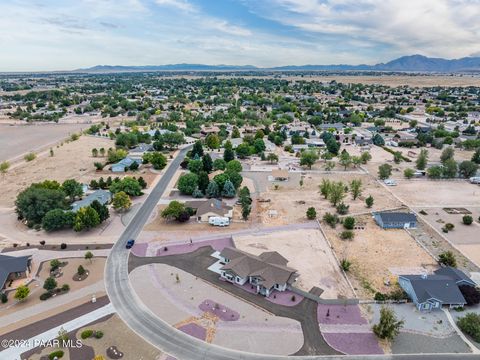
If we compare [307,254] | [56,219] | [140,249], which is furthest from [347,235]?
[56,219]

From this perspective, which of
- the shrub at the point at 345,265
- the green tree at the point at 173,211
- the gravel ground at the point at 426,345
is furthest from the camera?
the green tree at the point at 173,211

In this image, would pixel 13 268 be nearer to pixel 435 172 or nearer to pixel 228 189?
pixel 228 189

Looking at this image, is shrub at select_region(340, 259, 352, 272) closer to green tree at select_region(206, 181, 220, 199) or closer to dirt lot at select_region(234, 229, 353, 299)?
dirt lot at select_region(234, 229, 353, 299)

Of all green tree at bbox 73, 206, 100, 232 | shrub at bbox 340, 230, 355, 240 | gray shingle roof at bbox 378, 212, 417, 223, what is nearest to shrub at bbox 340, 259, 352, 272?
shrub at bbox 340, 230, 355, 240

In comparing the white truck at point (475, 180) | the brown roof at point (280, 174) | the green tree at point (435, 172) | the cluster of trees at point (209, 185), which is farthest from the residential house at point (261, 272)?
the white truck at point (475, 180)

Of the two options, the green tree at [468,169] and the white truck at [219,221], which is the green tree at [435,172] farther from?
the white truck at [219,221]

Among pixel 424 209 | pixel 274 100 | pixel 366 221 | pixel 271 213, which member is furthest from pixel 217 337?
pixel 274 100

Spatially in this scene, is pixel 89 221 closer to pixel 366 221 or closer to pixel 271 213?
pixel 271 213
